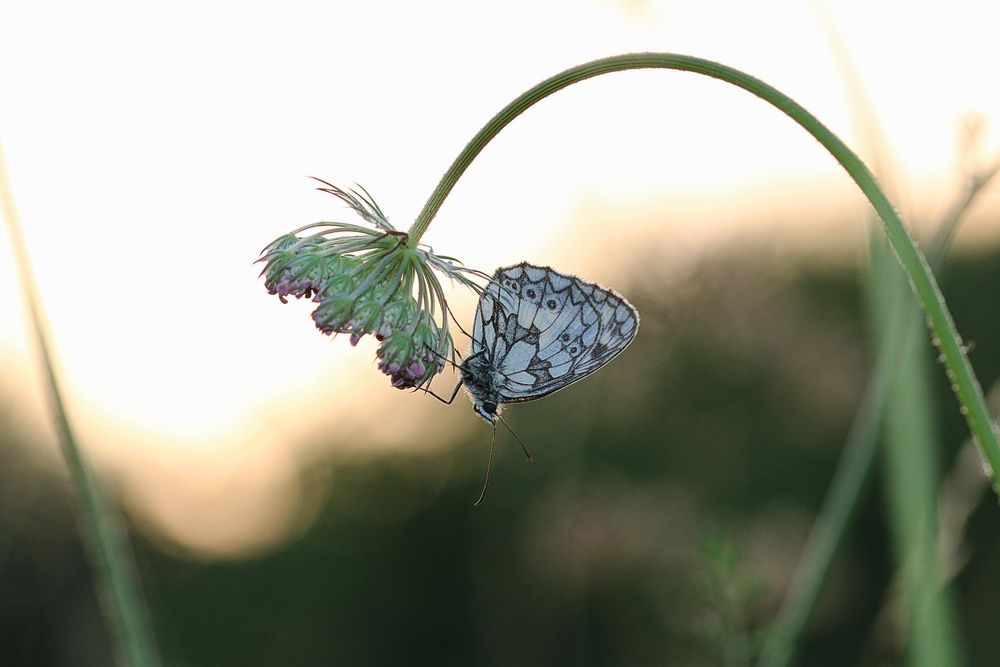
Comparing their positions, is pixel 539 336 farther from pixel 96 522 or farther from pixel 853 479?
pixel 96 522

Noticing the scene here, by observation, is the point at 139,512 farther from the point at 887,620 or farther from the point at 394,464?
the point at 887,620

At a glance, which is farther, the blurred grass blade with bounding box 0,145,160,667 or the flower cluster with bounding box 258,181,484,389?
the flower cluster with bounding box 258,181,484,389

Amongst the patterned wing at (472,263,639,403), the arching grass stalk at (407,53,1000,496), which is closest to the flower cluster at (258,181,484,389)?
the patterned wing at (472,263,639,403)

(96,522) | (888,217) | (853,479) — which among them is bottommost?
(96,522)

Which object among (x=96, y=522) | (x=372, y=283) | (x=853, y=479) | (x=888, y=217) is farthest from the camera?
(x=853, y=479)

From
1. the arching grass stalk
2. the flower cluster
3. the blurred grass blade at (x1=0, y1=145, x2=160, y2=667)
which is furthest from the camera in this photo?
the flower cluster

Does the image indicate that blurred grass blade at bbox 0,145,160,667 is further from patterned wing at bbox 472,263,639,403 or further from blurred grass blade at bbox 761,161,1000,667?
blurred grass blade at bbox 761,161,1000,667

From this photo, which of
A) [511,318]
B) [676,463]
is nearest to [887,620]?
[511,318]

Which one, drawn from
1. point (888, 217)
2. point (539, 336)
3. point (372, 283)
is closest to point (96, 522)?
point (372, 283)

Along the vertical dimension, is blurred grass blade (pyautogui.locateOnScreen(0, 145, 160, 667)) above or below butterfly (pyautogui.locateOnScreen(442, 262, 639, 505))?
below

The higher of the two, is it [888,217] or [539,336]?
[888,217]
